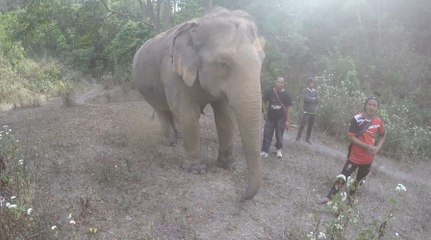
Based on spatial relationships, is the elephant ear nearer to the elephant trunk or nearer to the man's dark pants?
the elephant trunk

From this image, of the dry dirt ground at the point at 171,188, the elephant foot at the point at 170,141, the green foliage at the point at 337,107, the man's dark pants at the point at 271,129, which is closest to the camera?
the dry dirt ground at the point at 171,188

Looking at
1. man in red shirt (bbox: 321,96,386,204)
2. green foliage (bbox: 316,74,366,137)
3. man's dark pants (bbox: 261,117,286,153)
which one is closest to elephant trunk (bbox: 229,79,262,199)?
man in red shirt (bbox: 321,96,386,204)

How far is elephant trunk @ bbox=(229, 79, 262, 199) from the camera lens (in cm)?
525

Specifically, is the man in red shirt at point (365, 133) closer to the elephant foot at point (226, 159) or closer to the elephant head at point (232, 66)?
the elephant head at point (232, 66)

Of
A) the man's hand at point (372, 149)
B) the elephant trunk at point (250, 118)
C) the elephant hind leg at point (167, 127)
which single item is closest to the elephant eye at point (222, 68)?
the elephant trunk at point (250, 118)

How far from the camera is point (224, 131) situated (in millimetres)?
6840

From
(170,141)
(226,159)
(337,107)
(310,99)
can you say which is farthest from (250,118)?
(337,107)

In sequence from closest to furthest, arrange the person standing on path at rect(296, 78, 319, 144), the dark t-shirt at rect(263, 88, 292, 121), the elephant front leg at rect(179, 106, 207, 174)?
1. the elephant front leg at rect(179, 106, 207, 174)
2. the dark t-shirt at rect(263, 88, 292, 121)
3. the person standing on path at rect(296, 78, 319, 144)

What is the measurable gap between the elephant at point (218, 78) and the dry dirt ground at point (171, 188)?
1.63 feet

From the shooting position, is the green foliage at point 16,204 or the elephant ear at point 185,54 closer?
the green foliage at point 16,204

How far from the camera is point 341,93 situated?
13.2m

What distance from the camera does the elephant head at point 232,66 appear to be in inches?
208

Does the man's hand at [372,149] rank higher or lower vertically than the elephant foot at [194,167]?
higher

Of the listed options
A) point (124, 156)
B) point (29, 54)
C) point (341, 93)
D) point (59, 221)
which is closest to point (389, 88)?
point (341, 93)
